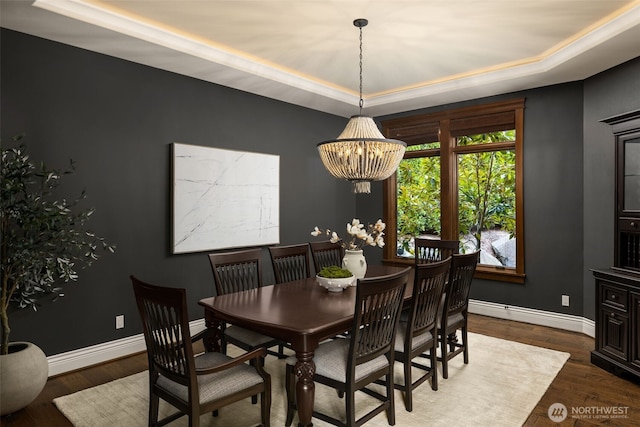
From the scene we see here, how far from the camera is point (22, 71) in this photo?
3.18 metres

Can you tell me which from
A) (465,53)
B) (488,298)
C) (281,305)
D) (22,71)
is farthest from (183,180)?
(488,298)

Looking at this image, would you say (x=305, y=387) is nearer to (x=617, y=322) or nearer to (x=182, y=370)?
(x=182, y=370)

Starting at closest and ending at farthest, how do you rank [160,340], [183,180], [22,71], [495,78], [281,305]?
1. [160,340]
2. [281,305]
3. [22,71]
4. [183,180]
5. [495,78]

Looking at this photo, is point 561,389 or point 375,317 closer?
point 375,317

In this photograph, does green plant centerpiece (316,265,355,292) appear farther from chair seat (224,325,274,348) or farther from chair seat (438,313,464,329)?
chair seat (438,313,464,329)

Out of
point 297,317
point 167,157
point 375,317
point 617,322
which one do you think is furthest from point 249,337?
point 617,322

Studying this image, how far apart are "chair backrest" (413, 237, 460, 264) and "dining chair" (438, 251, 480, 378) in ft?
2.58

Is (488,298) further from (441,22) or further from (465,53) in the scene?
(441,22)

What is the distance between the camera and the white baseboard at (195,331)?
340cm

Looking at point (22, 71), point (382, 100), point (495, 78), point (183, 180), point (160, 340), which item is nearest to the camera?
point (160, 340)

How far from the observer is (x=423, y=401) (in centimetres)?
288

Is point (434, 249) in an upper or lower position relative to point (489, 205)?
lower

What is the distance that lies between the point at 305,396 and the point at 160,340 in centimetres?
82

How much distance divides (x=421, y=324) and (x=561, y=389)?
124 centimetres
